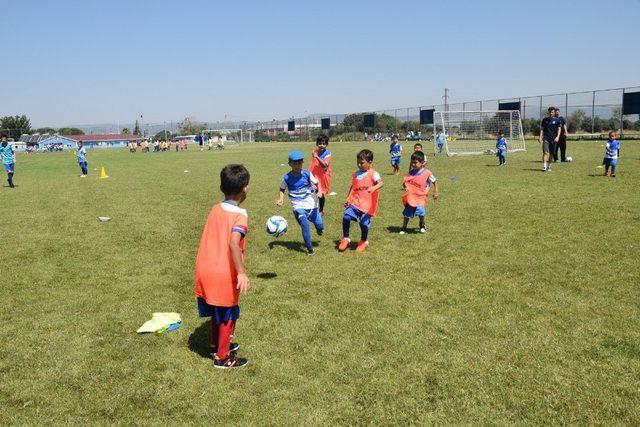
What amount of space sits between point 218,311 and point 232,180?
1.29 meters

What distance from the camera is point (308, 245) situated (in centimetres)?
902

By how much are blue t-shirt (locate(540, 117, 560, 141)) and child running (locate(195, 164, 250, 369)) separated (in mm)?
18045

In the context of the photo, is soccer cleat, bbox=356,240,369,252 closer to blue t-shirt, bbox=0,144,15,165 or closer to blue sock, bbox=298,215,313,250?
blue sock, bbox=298,215,313,250

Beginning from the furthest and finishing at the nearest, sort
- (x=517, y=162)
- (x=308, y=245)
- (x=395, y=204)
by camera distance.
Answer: (x=517, y=162) < (x=395, y=204) < (x=308, y=245)

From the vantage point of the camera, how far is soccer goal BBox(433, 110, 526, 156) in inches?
1394

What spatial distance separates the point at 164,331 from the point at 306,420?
97.7 inches

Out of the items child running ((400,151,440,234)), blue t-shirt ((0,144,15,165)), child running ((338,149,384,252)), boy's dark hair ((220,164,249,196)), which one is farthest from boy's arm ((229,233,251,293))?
blue t-shirt ((0,144,15,165))

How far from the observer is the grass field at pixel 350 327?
13.6 feet

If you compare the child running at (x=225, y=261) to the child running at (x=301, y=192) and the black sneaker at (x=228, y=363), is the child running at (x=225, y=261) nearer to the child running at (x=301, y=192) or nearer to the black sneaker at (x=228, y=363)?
the black sneaker at (x=228, y=363)

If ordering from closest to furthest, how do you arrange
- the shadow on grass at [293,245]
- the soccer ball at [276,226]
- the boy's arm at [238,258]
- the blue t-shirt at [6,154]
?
the boy's arm at [238,258] → the soccer ball at [276,226] → the shadow on grass at [293,245] → the blue t-shirt at [6,154]

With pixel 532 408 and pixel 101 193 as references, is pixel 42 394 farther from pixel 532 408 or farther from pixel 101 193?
pixel 101 193

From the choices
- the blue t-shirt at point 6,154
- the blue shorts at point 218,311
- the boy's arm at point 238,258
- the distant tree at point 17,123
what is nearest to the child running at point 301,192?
the blue shorts at point 218,311

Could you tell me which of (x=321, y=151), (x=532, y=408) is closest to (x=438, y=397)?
(x=532, y=408)

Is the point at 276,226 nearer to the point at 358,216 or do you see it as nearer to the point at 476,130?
the point at 358,216
